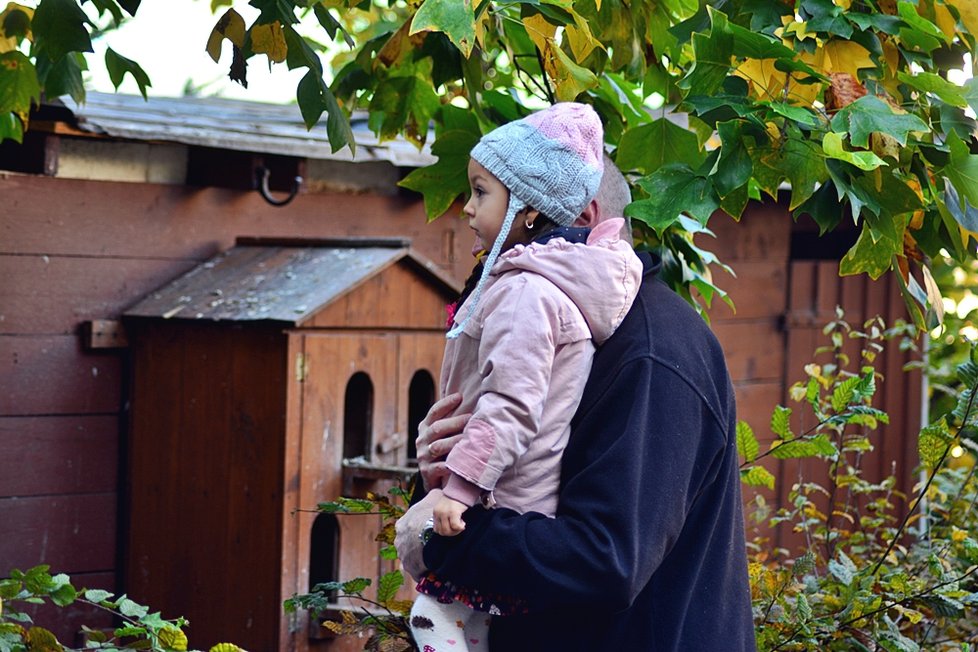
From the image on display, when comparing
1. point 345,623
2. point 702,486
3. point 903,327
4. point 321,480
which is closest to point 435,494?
point 702,486

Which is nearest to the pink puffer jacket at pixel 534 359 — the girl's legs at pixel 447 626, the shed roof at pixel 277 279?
the girl's legs at pixel 447 626

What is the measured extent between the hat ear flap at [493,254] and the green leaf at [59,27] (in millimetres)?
1156

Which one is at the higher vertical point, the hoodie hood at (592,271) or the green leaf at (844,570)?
the hoodie hood at (592,271)

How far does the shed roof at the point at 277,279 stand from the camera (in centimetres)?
371

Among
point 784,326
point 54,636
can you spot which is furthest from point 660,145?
point 784,326

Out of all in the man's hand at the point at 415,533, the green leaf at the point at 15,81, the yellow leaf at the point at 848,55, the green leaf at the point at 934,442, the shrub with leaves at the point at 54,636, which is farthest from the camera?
the green leaf at the point at 15,81

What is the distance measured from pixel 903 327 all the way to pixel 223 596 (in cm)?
226

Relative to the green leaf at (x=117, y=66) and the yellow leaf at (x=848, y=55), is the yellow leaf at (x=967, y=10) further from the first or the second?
the green leaf at (x=117, y=66)

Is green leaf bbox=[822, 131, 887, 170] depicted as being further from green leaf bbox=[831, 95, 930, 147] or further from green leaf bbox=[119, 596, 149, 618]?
green leaf bbox=[119, 596, 149, 618]

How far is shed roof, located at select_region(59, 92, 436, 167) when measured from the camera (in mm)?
3939

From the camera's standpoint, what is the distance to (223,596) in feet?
12.5

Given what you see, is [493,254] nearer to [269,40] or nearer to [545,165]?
[545,165]

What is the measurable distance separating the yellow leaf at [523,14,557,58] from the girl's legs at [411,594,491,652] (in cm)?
112

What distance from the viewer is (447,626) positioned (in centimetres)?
188
